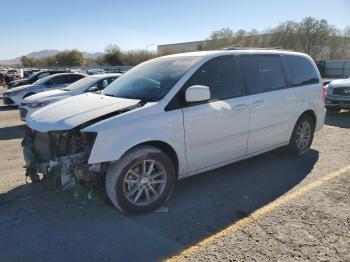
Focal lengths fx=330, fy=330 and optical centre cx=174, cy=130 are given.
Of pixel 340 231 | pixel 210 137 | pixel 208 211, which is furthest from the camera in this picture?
pixel 210 137

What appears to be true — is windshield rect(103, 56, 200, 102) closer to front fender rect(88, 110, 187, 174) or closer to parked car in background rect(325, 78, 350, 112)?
front fender rect(88, 110, 187, 174)

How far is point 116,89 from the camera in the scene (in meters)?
4.69

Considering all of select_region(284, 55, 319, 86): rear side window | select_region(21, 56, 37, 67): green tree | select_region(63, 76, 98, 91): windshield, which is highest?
select_region(21, 56, 37, 67): green tree

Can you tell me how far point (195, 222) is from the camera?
3.65 meters

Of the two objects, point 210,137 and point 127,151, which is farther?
point 210,137

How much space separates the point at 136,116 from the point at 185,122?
64cm

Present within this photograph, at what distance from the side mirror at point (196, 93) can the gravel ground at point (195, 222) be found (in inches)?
51.1

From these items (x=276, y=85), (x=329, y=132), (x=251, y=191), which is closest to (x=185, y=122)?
(x=251, y=191)

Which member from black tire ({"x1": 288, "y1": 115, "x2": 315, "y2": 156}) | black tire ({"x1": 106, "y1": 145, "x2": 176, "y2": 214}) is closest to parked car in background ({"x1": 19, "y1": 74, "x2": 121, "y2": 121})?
black tire ({"x1": 288, "y1": 115, "x2": 315, "y2": 156})

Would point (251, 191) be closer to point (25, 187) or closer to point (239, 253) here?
point (239, 253)

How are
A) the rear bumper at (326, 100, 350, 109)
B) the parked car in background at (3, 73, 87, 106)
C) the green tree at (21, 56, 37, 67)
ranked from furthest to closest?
the green tree at (21, 56, 37, 67), the parked car in background at (3, 73, 87, 106), the rear bumper at (326, 100, 350, 109)

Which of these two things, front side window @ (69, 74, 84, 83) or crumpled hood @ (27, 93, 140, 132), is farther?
front side window @ (69, 74, 84, 83)

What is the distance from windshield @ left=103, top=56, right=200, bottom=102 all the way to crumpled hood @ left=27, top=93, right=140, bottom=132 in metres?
0.22

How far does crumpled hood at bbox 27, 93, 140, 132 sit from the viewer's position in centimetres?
363
